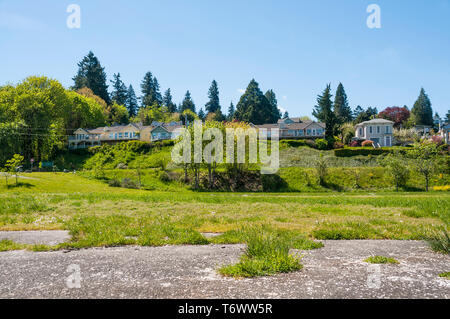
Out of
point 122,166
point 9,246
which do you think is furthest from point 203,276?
point 122,166

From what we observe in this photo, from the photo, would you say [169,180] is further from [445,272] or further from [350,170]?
[445,272]

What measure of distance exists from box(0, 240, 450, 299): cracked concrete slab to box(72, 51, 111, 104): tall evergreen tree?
440 ft

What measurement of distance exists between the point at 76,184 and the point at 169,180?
603 inches

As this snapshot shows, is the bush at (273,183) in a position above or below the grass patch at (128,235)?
below

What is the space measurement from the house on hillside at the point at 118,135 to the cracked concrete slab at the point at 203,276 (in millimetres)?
83839

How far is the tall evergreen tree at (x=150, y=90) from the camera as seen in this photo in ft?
486

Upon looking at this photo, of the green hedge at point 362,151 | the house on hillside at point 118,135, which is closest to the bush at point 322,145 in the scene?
the green hedge at point 362,151

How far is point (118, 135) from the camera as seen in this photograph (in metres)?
91.2

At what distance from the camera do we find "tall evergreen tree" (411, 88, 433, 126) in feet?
407

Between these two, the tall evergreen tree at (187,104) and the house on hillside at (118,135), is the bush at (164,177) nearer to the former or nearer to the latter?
the house on hillside at (118,135)

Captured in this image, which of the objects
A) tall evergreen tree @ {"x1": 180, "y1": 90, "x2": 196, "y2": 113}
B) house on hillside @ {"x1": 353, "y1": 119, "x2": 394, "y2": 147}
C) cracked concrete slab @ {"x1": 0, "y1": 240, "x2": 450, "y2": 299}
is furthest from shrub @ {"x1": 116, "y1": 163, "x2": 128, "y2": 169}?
tall evergreen tree @ {"x1": 180, "y1": 90, "x2": 196, "y2": 113}

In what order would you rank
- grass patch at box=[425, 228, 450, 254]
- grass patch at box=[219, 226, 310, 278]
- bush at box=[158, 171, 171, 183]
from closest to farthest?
grass patch at box=[219, 226, 310, 278] < grass patch at box=[425, 228, 450, 254] < bush at box=[158, 171, 171, 183]

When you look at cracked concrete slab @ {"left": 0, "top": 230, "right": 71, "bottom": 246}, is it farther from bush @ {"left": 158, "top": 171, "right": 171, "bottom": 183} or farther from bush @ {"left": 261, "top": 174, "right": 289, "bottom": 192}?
bush @ {"left": 158, "top": 171, "right": 171, "bottom": 183}
